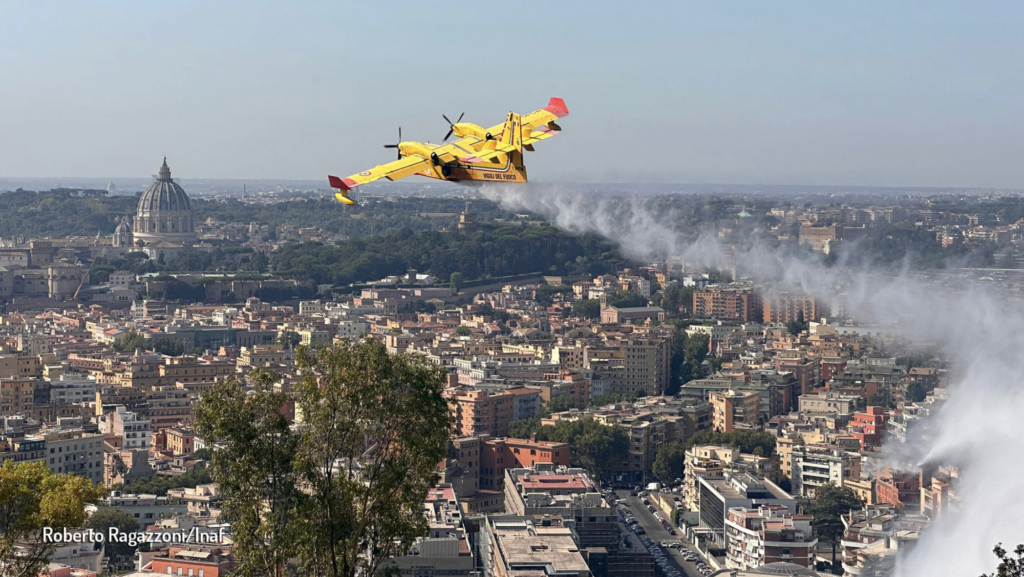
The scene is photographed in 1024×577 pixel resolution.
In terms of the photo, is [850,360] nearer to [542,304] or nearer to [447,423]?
[542,304]

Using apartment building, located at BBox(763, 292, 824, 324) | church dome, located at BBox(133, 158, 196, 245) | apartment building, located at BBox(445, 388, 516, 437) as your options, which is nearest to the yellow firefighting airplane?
apartment building, located at BBox(445, 388, 516, 437)

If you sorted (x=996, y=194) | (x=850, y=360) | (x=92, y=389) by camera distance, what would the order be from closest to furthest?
(x=92, y=389) → (x=850, y=360) → (x=996, y=194)

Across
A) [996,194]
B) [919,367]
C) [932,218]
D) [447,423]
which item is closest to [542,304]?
[932,218]

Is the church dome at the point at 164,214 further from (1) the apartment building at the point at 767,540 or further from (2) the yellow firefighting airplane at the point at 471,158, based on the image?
(2) the yellow firefighting airplane at the point at 471,158

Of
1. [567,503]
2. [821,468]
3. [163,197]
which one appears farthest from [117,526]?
[163,197]

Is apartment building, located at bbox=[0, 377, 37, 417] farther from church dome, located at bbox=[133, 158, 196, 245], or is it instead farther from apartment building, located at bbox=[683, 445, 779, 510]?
church dome, located at bbox=[133, 158, 196, 245]

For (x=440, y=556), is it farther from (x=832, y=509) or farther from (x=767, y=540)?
(x=832, y=509)
